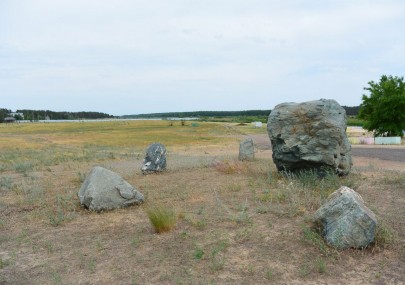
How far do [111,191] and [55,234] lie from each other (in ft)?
5.60

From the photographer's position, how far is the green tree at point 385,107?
3703 cm

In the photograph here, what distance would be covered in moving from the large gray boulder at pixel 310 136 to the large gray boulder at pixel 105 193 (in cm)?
415

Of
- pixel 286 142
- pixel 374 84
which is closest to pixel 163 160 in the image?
pixel 286 142

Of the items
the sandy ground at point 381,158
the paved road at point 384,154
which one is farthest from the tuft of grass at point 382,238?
the paved road at point 384,154

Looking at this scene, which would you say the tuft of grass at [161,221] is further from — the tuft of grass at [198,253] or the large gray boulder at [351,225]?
the large gray boulder at [351,225]

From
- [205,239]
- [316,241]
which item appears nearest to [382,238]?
[316,241]

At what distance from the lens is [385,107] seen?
3738cm

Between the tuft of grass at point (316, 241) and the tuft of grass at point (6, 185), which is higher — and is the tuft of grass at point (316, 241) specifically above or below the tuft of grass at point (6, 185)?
above

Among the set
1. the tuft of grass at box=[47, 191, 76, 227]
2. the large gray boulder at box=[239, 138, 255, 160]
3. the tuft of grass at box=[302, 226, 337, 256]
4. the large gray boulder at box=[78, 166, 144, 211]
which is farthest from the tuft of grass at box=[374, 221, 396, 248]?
the large gray boulder at box=[239, 138, 255, 160]

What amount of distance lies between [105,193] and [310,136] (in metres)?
5.31

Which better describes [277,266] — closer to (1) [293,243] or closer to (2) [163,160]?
(1) [293,243]

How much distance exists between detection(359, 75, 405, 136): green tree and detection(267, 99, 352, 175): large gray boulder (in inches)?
1151

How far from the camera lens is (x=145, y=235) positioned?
23.6ft

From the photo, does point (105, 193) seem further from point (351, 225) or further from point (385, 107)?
point (385, 107)
